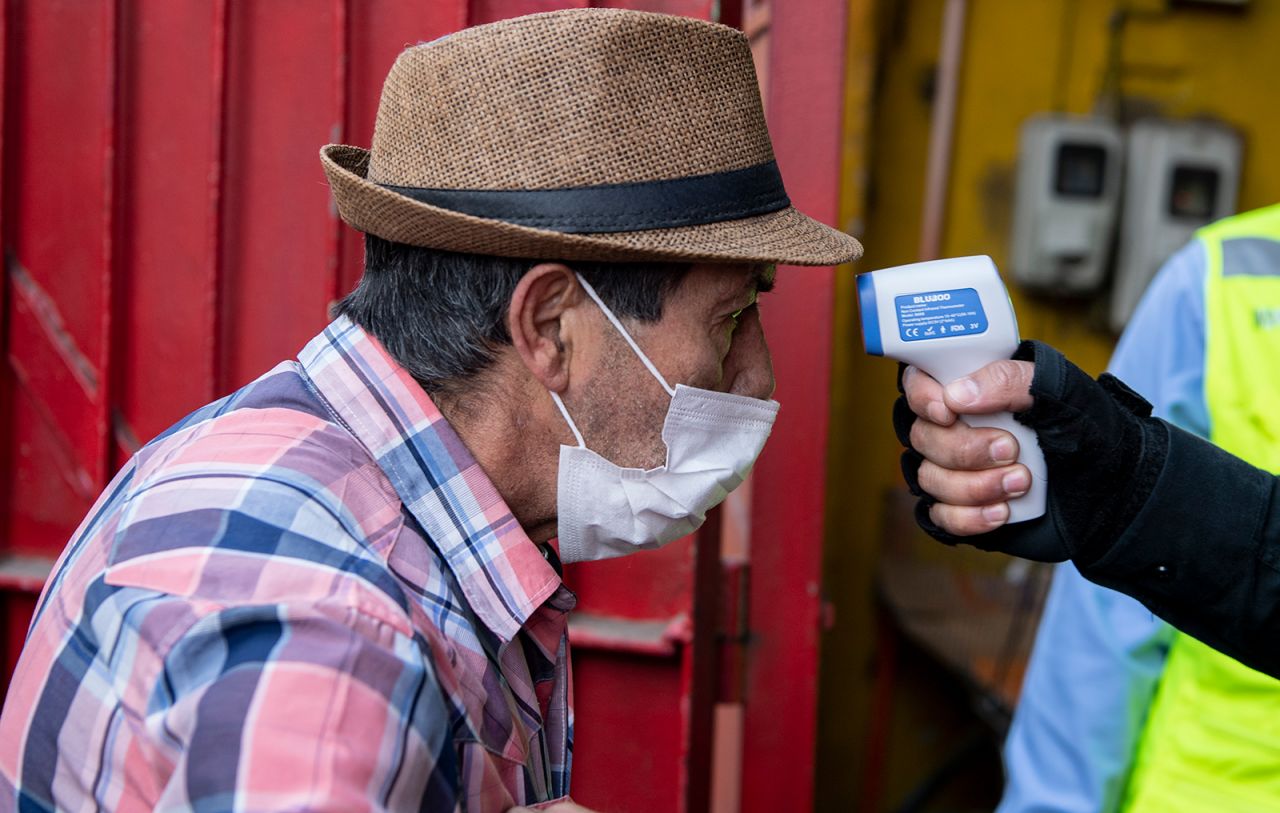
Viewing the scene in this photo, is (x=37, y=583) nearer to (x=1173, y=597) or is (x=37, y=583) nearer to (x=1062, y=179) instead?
(x=1173, y=597)

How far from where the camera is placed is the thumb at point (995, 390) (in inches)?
48.9

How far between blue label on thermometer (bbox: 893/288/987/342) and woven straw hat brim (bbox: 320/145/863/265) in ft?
0.40

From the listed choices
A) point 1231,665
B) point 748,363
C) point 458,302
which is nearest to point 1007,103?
point 1231,665

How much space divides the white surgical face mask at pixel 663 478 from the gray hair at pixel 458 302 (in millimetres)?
39

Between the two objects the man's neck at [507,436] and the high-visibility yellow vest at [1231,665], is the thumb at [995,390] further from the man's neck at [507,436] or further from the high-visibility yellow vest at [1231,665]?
the high-visibility yellow vest at [1231,665]

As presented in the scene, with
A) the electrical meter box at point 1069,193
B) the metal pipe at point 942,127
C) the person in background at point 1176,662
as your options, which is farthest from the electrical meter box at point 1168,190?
the person in background at point 1176,662

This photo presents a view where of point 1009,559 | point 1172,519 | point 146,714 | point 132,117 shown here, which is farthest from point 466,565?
point 1009,559

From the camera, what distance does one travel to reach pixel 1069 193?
3.81 meters

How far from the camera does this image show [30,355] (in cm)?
235

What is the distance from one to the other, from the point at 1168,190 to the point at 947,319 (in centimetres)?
302

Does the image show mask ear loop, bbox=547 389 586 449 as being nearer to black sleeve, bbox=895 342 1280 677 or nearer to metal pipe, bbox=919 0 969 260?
black sleeve, bbox=895 342 1280 677

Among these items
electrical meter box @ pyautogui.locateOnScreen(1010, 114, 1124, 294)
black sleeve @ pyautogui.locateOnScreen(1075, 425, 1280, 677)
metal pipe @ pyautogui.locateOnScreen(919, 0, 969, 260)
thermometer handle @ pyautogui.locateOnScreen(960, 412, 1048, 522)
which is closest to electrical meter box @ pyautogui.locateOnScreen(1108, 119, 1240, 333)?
electrical meter box @ pyautogui.locateOnScreen(1010, 114, 1124, 294)

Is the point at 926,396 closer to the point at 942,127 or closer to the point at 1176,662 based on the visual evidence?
the point at 1176,662

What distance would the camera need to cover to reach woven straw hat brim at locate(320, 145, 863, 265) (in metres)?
1.18
